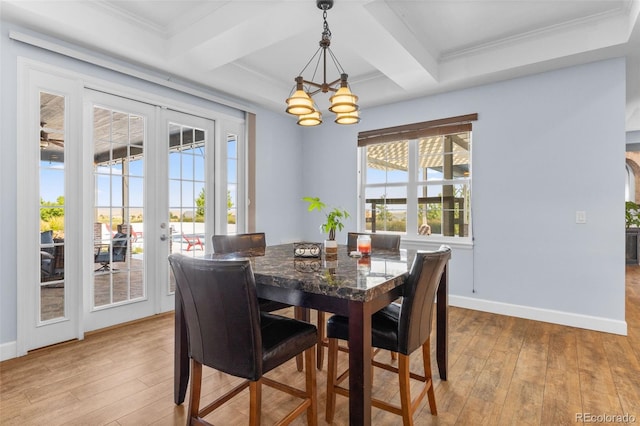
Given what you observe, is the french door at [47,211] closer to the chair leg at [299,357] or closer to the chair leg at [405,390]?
the chair leg at [299,357]

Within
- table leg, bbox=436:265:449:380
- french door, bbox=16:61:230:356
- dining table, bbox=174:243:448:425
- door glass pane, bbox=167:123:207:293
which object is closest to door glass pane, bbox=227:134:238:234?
french door, bbox=16:61:230:356

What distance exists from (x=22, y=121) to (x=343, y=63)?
297 cm

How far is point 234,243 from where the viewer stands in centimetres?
253

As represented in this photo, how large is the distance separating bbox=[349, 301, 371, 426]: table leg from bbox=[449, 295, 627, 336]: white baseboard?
2.86m

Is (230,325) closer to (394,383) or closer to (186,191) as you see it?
(394,383)

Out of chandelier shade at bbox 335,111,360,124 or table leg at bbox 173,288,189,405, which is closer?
table leg at bbox 173,288,189,405

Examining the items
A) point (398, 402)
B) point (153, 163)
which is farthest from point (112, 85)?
point (398, 402)

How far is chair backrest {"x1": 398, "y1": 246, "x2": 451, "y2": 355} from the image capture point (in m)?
1.52

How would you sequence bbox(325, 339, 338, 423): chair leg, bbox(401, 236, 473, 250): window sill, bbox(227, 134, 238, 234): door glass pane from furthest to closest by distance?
bbox(227, 134, 238, 234): door glass pane < bbox(401, 236, 473, 250): window sill < bbox(325, 339, 338, 423): chair leg

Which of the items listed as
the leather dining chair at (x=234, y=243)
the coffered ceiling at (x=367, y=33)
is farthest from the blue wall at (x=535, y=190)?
the leather dining chair at (x=234, y=243)

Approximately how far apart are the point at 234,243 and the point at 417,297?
4.90 feet

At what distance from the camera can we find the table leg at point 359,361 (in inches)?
51.1

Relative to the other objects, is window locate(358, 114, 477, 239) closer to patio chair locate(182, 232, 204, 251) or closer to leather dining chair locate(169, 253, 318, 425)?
patio chair locate(182, 232, 204, 251)

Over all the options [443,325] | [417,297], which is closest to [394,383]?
[443,325]
